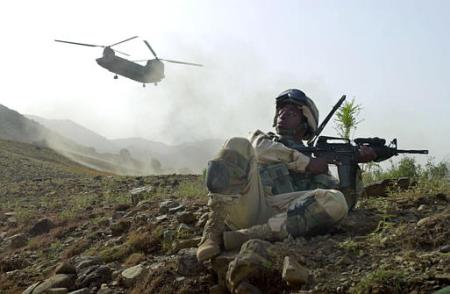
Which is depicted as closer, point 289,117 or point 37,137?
point 289,117

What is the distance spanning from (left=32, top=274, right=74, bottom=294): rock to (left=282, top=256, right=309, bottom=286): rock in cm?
263

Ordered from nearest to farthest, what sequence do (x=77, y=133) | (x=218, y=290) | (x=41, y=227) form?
(x=218, y=290) → (x=41, y=227) → (x=77, y=133)

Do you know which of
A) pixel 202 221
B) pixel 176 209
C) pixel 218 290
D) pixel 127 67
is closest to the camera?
pixel 218 290

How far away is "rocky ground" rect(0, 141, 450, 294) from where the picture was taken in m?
3.32

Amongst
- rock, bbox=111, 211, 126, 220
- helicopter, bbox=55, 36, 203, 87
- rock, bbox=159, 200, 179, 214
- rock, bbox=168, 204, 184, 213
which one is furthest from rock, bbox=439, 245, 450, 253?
helicopter, bbox=55, 36, 203, 87

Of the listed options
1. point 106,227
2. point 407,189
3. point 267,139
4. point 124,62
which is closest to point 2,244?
point 106,227

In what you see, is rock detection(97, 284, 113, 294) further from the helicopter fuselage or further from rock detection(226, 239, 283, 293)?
the helicopter fuselage

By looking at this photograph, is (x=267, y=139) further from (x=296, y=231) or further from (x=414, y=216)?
(x=414, y=216)

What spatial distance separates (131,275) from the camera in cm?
488

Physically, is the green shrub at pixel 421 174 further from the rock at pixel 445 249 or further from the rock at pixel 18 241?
the rock at pixel 18 241

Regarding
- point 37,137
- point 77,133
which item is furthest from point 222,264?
point 77,133

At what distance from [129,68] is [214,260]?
3601 cm

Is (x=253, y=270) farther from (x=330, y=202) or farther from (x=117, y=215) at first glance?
(x=117, y=215)

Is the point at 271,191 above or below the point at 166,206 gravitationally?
above
